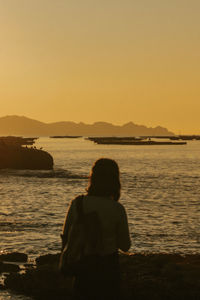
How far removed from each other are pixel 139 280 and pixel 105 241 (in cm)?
857

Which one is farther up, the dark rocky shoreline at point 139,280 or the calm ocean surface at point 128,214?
the dark rocky shoreline at point 139,280

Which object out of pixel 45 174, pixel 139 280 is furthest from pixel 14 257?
pixel 45 174

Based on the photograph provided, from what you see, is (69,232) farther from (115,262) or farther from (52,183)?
(52,183)

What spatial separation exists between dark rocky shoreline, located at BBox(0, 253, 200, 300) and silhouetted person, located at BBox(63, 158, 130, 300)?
24.4 feet

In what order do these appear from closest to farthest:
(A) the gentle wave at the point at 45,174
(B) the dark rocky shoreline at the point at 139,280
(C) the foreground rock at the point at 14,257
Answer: (B) the dark rocky shoreline at the point at 139,280 → (C) the foreground rock at the point at 14,257 → (A) the gentle wave at the point at 45,174

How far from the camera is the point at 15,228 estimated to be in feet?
99.3

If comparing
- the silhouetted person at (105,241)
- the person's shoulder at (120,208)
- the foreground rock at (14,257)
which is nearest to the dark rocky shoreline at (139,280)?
the foreground rock at (14,257)

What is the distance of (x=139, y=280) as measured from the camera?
14.7 m

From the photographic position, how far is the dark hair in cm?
657

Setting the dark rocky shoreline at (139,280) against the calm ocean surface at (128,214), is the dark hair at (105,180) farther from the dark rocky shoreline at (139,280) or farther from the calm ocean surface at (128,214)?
the calm ocean surface at (128,214)

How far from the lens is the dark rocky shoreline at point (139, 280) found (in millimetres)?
13930

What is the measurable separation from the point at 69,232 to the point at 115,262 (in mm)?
697

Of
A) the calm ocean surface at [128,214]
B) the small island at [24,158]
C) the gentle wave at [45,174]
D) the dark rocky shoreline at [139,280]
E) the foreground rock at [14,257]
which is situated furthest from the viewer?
the small island at [24,158]

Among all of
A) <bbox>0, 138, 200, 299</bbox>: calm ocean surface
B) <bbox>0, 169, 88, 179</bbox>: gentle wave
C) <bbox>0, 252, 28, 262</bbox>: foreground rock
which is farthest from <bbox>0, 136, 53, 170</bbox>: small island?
<bbox>0, 252, 28, 262</bbox>: foreground rock
